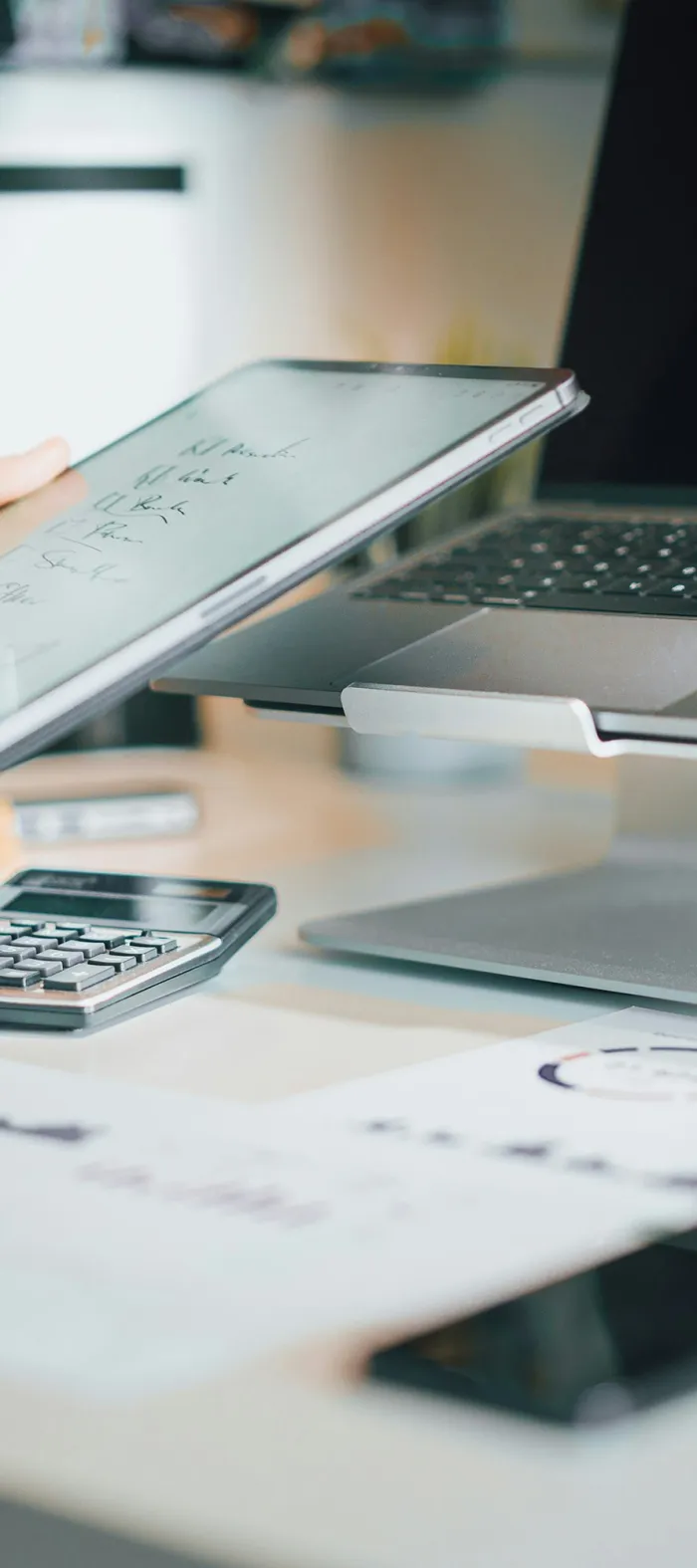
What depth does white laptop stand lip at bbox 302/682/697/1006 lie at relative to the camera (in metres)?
0.62

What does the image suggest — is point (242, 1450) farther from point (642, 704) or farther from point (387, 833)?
point (387, 833)

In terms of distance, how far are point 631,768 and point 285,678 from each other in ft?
0.62

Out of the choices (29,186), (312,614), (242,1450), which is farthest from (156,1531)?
(29,186)

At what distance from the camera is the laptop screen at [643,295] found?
0.89 m

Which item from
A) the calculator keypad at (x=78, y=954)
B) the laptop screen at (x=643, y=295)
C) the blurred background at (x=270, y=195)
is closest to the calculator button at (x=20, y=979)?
the calculator keypad at (x=78, y=954)

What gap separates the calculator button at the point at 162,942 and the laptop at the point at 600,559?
105mm

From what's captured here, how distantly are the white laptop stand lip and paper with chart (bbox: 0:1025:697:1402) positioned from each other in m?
0.09

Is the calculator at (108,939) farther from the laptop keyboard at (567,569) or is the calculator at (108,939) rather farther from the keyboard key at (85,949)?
the laptop keyboard at (567,569)

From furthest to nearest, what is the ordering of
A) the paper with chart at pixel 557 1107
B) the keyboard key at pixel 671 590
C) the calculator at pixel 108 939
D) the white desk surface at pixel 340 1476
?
the keyboard key at pixel 671 590, the calculator at pixel 108 939, the paper with chart at pixel 557 1107, the white desk surface at pixel 340 1476

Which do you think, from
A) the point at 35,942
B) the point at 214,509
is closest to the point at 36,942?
the point at 35,942

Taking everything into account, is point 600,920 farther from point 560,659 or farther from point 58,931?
point 58,931

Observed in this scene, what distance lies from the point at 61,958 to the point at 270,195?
31.2 inches

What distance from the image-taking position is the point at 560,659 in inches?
26.4

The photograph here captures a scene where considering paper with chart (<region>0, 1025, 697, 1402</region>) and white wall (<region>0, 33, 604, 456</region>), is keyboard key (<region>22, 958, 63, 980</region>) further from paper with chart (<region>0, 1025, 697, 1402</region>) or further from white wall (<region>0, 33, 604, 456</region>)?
white wall (<region>0, 33, 604, 456</region>)
